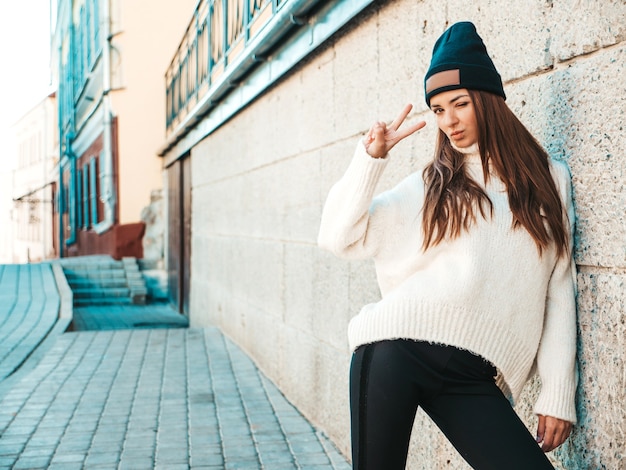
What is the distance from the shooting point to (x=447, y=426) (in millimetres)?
2070

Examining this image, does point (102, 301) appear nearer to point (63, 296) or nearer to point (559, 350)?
point (63, 296)

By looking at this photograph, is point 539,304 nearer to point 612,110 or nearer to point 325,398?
point 612,110

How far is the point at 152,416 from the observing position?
512 cm

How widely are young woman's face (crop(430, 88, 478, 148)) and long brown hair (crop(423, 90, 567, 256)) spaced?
2cm

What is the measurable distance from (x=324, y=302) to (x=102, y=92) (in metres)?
13.0

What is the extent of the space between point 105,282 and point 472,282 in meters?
13.4

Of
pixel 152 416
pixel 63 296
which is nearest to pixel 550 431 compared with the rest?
pixel 152 416

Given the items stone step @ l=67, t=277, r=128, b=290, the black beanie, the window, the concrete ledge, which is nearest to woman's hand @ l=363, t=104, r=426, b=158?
the black beanie

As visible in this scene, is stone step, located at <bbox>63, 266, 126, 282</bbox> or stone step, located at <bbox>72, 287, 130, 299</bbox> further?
stone step, located at <bbox>63, 266, 126, 282</bbox>

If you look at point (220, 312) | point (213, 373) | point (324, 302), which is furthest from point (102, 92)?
point (324, 302)

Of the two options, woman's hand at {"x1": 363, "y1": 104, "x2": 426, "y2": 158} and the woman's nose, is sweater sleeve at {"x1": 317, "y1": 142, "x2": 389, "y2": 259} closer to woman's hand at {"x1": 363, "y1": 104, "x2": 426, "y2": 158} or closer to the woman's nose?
woman's hand at {"x1": 363, "y1": 104, "x2": 426, "y2": 158}

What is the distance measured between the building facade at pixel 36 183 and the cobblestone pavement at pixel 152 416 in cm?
2207

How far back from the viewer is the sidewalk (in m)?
4.25

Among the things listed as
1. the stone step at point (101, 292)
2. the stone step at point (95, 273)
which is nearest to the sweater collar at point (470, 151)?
the stone step at point (101, 292)
